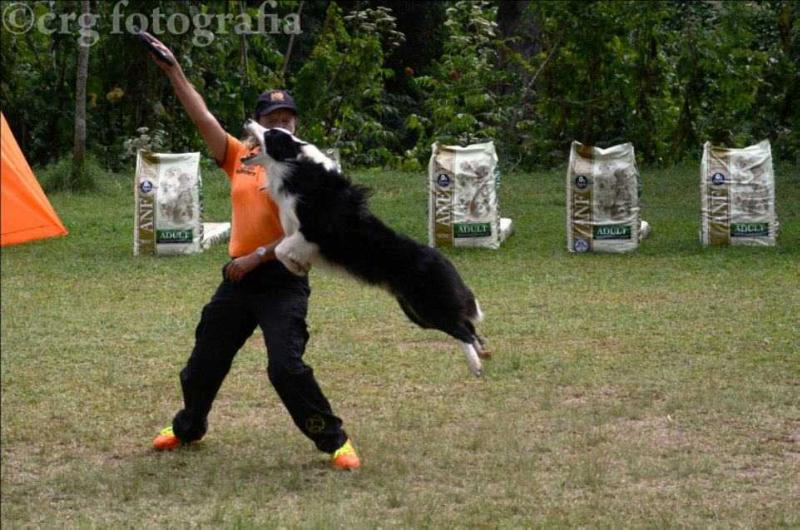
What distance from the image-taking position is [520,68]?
17953mm

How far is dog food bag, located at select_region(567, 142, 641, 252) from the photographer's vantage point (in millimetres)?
11625

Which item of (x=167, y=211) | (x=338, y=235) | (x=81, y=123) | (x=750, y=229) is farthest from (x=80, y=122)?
(x=338, y=235)

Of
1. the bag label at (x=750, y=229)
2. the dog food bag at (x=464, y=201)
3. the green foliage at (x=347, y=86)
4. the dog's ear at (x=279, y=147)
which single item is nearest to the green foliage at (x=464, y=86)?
the green foliage at (x=347, y=86)

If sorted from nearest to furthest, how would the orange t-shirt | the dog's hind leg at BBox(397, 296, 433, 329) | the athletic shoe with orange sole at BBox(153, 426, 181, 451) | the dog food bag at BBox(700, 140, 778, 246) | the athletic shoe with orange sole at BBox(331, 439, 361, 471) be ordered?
the dog's hind leg at BBox(397, 296, 433, 329)
the orange t-shirt
the athletic shoe with orange sole at BBox(331, 439, 361, 471)
the athletic shoe with orange sole at BBox(153, 426, 181, 451)
the dog food bag at BBox(700, 140, 778, 246)

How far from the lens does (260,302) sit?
599 centimetres

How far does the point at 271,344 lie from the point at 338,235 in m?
0.64

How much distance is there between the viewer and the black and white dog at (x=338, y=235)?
5.54 meters

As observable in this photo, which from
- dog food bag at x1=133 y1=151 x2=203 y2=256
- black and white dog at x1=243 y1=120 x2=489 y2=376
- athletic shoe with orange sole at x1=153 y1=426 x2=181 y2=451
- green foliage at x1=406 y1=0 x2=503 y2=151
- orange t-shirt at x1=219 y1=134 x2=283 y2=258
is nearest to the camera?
black and white dog at x1=243 y1=120 x2=489 y2=376

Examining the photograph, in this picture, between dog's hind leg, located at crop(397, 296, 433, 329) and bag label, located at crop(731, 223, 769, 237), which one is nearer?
dog's hind leg, located at crop(397, 296, 433, 329)

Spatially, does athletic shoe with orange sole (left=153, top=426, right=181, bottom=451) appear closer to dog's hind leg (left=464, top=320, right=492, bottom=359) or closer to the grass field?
the grass field

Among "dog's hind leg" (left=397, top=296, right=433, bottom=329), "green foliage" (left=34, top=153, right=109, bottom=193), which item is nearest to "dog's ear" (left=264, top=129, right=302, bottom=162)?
"dog's hind leg" (left=397, top=296, right=433, bottom=329)

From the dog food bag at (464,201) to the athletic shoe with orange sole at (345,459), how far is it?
5776mm

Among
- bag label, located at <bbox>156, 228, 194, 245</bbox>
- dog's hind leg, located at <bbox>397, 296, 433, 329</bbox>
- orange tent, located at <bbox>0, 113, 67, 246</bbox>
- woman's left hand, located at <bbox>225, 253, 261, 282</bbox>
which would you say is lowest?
bag label, located at <bbox>156, 228, 194, 245</bbox>

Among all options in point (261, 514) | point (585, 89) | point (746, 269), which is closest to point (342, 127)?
point (585, 89)
